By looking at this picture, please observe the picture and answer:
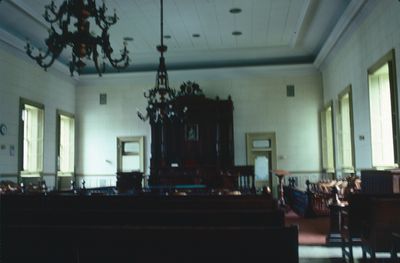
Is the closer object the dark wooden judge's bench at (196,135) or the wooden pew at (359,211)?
the wooden pew at (359,211)

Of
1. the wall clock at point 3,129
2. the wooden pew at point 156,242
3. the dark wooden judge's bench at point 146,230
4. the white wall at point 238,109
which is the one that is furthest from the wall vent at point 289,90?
the wooden pew at point 156,242

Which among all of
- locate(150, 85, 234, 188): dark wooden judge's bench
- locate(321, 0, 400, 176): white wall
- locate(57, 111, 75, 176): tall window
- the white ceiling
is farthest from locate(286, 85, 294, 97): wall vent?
locate(57, 111, 75, 176): tall window

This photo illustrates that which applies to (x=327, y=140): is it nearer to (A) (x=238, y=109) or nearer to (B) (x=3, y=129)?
(A) (x=238, y=109)

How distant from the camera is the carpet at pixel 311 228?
21.4ft

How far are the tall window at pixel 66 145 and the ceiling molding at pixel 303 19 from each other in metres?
6.93

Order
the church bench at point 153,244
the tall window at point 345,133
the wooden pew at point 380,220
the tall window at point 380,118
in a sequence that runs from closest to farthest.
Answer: the church bench at point 153,244 → the wooden pew at point 380,220 → the tall window at point 380,118 → the tall window at point 345,133

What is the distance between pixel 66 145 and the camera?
13328 millimetres

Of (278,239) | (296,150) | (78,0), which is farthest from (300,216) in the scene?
(278,239)

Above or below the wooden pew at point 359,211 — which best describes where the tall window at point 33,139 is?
above

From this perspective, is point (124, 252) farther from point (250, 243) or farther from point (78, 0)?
point (78, 0)

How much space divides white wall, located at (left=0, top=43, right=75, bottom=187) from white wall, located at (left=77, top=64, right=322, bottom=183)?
110 centimetres

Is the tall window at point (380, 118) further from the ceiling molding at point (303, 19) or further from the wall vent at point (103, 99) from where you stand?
the wall vent at point (103, 99)

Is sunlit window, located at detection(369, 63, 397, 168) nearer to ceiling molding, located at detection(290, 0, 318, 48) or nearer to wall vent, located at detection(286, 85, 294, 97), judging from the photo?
ceiling molding, located at detection(290, 0, 318, 48)

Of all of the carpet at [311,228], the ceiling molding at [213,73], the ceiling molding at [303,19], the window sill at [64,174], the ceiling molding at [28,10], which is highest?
the ceiling molding at [303,19]
